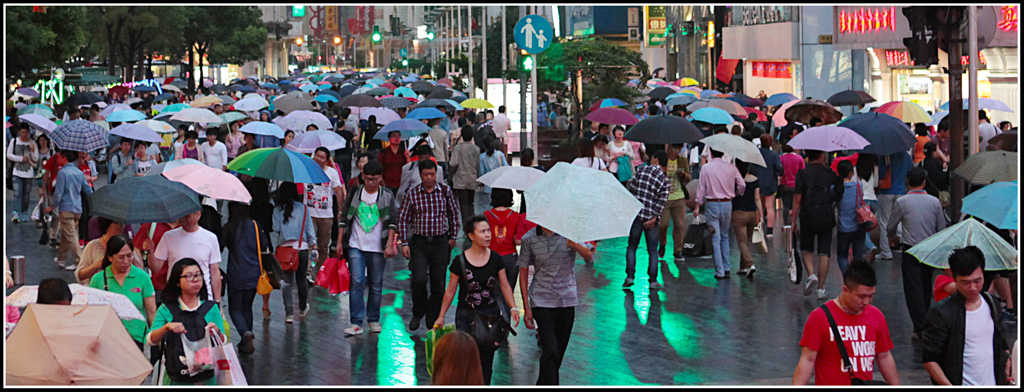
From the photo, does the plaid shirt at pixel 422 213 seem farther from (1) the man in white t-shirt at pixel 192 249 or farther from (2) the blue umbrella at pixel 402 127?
(2) the blue umbrella at pixel 402 127

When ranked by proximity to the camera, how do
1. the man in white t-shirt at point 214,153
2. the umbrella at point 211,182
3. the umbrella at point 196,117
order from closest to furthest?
the umbrella at point 211,182, the man in white t-shirt at point 214,153, the umbrella at point 196,117

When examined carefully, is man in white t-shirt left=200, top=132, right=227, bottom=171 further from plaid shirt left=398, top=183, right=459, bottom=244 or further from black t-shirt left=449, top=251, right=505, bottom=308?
black t-shirt left=449, top=251, right=505, bottom=308

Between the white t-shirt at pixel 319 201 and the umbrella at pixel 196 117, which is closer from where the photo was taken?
the white t-shirt at pixel 319 201

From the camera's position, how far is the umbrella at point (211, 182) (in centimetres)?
887

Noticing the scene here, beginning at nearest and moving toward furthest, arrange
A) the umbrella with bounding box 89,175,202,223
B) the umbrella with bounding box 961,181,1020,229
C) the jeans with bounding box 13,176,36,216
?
1. the umbrella with bounding box 89,175,202,223
2. the umbrella with bounding box 961,181,1020,229
3. the jeans with bounding box 13,176,36,216

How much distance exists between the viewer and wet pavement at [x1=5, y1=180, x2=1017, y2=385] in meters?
8.94

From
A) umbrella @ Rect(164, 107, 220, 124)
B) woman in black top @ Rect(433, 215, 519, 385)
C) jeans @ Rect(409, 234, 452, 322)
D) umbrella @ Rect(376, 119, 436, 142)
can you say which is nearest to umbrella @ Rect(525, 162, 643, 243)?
woman in black top @ Rect(433, 215, 519, 385)

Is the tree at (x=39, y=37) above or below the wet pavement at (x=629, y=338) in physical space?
above

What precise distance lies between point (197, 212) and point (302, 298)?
3.03 m

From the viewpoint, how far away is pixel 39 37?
3108 centimetres

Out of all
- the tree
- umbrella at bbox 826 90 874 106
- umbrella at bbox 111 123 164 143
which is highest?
the tree

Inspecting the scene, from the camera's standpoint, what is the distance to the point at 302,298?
11.2 meters

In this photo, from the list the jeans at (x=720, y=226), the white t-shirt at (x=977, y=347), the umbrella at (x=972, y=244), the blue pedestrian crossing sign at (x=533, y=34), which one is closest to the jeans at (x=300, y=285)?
the jeans at (x=720, y=226)

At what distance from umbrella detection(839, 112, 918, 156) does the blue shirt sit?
8768 millimetres
